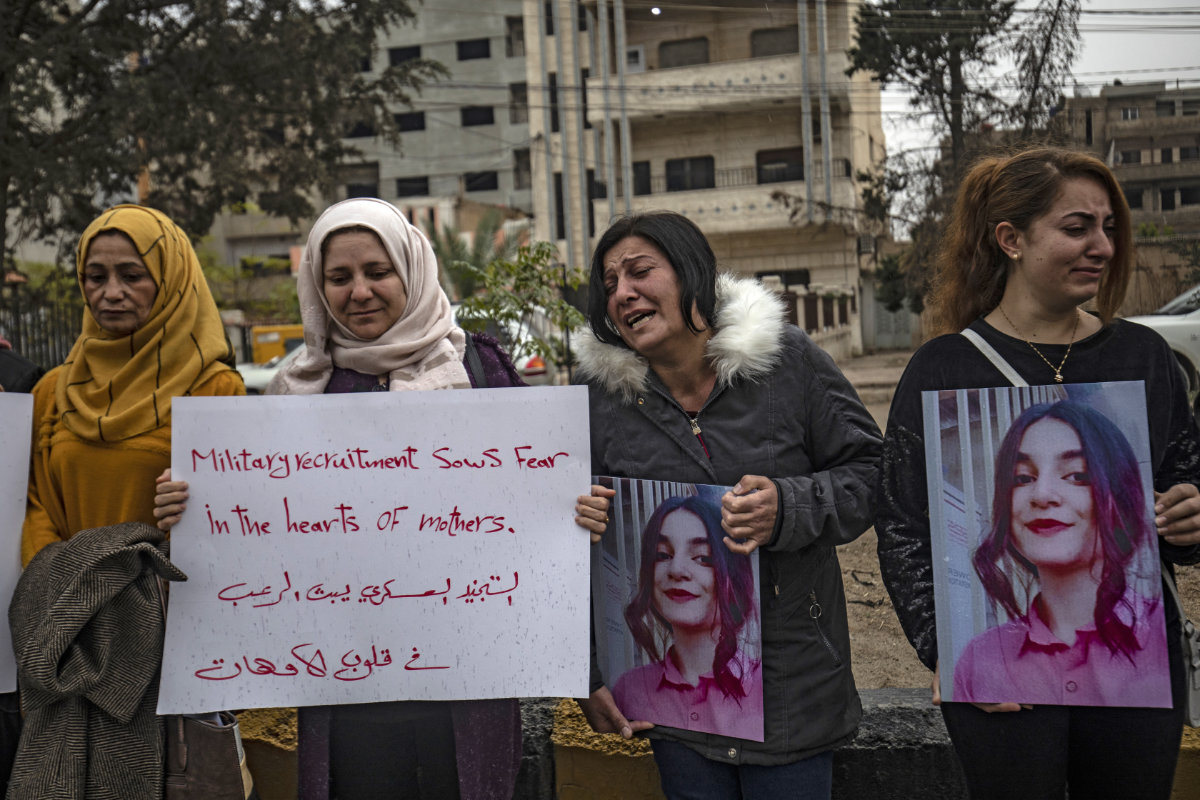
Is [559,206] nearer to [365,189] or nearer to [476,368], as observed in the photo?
[365,189]

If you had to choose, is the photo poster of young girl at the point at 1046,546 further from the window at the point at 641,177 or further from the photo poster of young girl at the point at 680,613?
the window at the point at 641,177

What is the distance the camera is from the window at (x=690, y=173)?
24.5 meters

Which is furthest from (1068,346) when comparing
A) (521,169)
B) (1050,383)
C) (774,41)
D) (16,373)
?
(521,169)

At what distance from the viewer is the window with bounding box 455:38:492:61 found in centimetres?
4178

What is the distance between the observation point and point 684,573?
6.46 ft

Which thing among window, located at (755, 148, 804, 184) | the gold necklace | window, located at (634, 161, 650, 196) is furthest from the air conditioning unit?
the gold necklace

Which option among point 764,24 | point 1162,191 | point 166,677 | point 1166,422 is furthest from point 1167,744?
point 764,24

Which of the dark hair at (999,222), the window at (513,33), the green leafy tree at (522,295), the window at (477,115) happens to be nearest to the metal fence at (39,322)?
the green leafy tree at (522,295)

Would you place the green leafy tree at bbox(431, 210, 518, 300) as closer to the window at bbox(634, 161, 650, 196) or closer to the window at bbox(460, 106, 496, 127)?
the window at bbox(634, 161, 650, 196)

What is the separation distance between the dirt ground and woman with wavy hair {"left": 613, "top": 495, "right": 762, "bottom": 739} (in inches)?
53.0

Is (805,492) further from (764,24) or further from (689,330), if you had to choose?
(764,24)

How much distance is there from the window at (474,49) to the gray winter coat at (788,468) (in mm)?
42537

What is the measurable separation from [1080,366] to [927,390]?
11.0 inches

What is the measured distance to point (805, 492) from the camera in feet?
6.15
